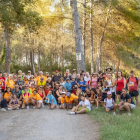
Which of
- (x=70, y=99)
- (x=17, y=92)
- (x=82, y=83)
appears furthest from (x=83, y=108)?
(x=17, y=92)

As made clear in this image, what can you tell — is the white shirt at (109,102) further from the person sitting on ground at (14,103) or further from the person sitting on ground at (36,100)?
the person sitting on ground at (14,103)

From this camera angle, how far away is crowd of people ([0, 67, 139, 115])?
8.08 m

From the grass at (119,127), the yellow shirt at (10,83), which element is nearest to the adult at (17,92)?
the yellow shirt at (10,83)

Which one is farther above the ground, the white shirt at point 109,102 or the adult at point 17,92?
the adult at point 17,92

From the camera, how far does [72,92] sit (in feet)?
32.2

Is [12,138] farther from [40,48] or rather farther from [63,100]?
[40,48]

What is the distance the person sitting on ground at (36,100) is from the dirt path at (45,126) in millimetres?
1170

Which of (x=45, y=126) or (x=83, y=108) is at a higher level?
(x=83, y=108)

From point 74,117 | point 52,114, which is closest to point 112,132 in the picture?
point 74,117

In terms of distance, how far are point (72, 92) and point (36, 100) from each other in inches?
81.0

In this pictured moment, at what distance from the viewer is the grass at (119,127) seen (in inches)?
183

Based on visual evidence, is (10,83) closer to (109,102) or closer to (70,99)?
(70,99)

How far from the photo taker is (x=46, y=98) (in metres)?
9.16

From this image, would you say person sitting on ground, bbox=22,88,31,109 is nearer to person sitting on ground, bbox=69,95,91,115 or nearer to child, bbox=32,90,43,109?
child, bbox=32,90,43,109
